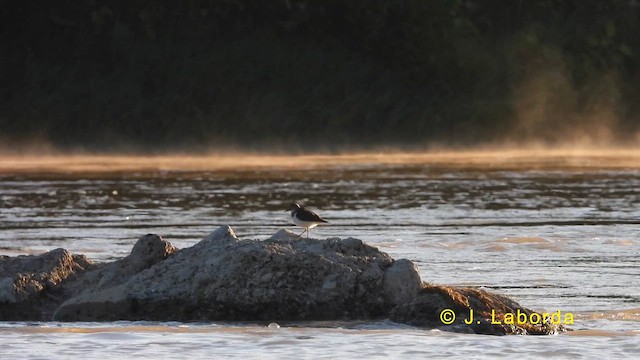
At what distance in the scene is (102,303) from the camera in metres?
14.3

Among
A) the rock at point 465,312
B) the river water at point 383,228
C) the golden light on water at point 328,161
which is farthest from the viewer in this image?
the golden light on water at point 328,161

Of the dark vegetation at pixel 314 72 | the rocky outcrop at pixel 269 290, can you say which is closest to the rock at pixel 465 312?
the rocky outcrop at pixel 269 290

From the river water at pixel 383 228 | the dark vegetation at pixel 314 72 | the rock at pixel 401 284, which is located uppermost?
the dark vegetation at pixel 314 72

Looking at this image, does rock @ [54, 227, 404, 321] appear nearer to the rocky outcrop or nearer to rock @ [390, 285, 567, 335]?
the rocky outcrop

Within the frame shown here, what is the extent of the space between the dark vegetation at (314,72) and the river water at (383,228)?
11.1m

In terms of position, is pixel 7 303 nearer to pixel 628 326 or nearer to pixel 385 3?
pixel 628 326

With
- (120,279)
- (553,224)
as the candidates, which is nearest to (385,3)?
(553,224)

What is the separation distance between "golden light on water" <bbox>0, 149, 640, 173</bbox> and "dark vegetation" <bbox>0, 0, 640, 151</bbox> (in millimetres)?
2434

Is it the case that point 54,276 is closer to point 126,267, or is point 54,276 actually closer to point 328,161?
point 126,267

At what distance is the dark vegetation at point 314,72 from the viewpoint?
61938mm

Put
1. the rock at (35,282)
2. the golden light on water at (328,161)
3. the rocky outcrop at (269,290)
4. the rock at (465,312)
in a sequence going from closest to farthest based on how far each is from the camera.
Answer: the rock at (465,312), the rocky outcrop at (269,290), the rock at (35,282), the golden light on water at (328,161)

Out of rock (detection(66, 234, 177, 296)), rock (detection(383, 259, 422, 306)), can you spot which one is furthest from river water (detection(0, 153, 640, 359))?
rock (detection(66, 234, 177, 296))

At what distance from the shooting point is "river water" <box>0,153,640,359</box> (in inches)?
510

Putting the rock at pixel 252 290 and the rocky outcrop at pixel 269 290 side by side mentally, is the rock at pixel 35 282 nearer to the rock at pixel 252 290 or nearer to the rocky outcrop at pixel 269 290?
the rocky outcrop at pixel 269 290
